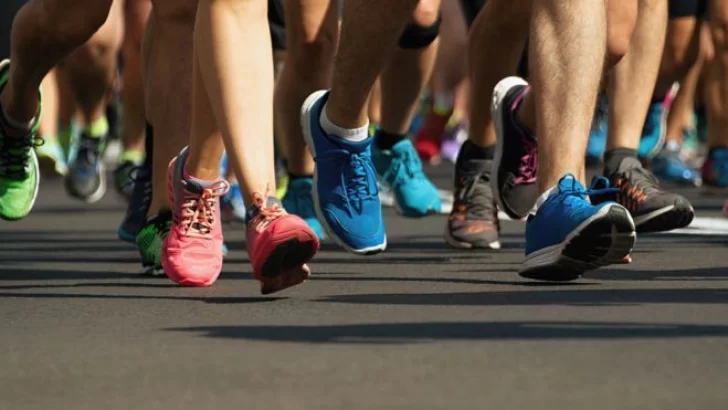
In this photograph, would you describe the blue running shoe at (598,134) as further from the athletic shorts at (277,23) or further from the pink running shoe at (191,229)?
the pink running shoe at (191,229)

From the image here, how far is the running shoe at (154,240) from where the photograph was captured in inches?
234

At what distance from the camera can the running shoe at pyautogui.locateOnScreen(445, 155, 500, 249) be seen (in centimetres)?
693

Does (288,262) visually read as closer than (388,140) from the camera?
Yes

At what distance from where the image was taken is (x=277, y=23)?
324 inches

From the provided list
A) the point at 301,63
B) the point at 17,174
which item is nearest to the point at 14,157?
the point at 17,174

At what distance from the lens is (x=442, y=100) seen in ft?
44.9

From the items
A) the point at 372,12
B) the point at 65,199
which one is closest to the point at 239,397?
the point at 372,12

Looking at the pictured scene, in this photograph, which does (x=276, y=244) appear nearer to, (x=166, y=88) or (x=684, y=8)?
(x=166, y=88)

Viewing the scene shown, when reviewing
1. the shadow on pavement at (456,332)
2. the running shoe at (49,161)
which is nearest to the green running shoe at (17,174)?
the shadow on pavement at (456,332)

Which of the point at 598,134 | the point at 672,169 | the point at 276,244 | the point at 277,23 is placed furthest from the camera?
the point at 598,134

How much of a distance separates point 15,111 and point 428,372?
3.37m

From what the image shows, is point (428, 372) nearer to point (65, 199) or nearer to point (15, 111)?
point (15, 111)

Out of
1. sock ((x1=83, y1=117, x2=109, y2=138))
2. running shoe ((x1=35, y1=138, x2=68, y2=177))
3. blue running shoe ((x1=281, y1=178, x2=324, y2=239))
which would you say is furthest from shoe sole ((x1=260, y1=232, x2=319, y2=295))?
running shoe ((x1=35, y1=138, x2=68, y2=177))

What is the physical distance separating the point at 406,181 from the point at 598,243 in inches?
109
